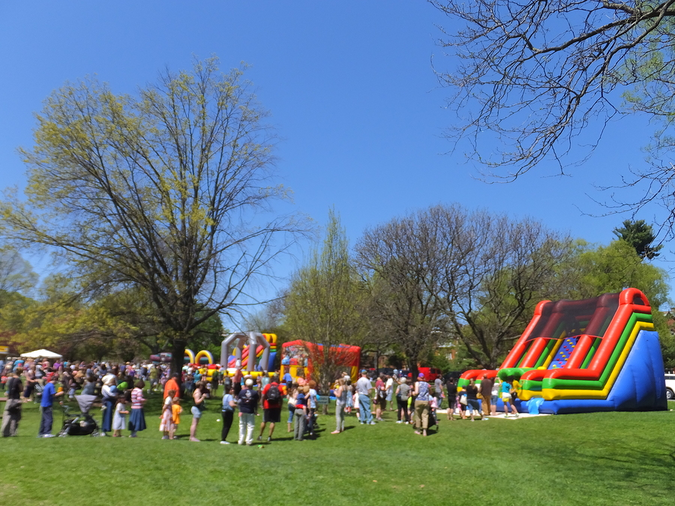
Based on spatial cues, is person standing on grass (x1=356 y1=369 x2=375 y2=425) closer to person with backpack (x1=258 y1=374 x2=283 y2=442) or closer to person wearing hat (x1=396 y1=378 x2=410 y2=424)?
person wearing hat (x1=396 y1=378 x2=410 y2=424)

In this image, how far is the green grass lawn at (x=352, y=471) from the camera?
7227 mm

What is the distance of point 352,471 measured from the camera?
9.05 metres

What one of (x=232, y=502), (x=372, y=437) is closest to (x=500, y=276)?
(x=372, y=437)

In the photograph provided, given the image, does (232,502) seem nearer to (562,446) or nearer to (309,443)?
(309,443)

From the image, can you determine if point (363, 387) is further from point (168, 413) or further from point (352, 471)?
point (352, 471)

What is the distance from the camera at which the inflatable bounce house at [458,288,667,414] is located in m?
17.7

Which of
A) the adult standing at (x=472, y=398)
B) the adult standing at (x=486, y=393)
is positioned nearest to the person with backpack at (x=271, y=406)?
the adult standing at (x=472, y=398)

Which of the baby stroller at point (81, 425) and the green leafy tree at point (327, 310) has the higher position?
the green leafy tree at point (327, 310)

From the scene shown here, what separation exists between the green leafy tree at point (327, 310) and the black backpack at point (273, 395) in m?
6.85

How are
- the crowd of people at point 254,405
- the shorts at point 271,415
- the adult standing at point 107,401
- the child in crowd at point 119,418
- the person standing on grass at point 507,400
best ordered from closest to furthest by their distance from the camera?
the crowd of people at point 254,405 < the child in crowd at point 119,418 < the adult standing at point 107,401 < the shorts at point 271,415 < the person standing on grass at point 507,400

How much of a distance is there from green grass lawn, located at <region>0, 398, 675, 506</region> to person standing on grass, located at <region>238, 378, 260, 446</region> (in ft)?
1.97

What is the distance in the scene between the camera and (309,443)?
13.0 meters

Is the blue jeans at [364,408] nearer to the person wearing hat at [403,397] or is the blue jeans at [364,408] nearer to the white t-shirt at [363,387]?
the white t-shirt at [363,387]

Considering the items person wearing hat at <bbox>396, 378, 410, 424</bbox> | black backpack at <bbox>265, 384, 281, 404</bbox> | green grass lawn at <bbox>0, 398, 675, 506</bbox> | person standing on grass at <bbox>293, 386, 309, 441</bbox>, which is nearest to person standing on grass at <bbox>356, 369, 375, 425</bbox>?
person wearing hat at <bbox>396, 378, 410, 424</bbox>
